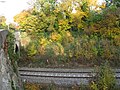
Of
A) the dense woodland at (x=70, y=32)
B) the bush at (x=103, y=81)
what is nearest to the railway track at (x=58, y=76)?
the dense woodland at (x=70, y=32)

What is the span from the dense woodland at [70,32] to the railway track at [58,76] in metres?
1.67

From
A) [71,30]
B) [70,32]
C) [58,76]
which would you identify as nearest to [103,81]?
[58,76]

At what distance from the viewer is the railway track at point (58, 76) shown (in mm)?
13070

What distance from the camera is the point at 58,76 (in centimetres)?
1406

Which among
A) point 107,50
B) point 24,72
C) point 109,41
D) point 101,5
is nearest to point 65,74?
point 24,72

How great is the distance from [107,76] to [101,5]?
36.6 ft

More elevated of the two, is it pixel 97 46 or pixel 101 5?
pixel 101 5

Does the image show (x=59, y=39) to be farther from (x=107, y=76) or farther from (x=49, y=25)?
(x=107, y=76)

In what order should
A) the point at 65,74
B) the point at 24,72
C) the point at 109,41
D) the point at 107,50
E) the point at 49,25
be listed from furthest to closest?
the point at 49,25 < the point at 109,41 < the point at 107,50 < the point at 24,72 < the point at 65,74

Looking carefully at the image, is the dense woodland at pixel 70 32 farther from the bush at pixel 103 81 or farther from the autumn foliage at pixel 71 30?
the bush at pixel 103 81

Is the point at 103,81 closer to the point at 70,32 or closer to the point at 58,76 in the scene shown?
the point at 58,76

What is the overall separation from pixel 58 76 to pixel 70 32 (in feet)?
22.4

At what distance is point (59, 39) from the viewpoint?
19109mm

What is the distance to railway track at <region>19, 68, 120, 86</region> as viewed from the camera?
13070mm
